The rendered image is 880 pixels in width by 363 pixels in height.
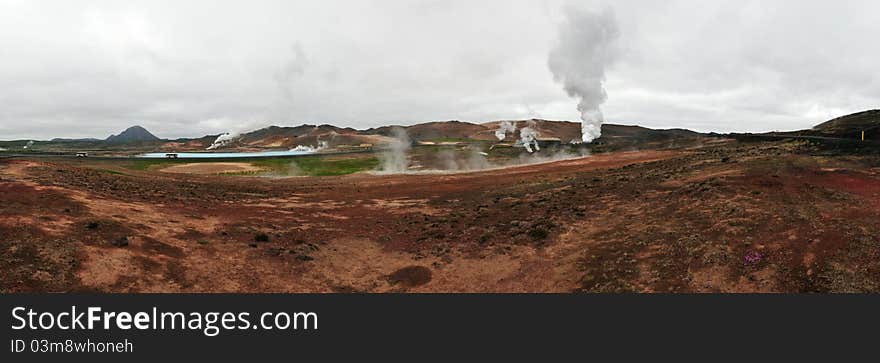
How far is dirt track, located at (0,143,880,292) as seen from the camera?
794 inches

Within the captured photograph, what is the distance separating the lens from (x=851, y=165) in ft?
126

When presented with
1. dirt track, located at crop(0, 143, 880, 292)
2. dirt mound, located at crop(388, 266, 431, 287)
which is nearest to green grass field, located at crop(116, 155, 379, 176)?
dirt track, located at crop(0, 143, 880, 292)

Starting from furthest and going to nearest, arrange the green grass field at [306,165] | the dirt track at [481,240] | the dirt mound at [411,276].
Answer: the green grass field at [306,165]
the dirt mound at [411,276]
the dirt track at [481,240]

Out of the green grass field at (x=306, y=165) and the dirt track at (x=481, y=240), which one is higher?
the green grass field at (x=306, y=165)

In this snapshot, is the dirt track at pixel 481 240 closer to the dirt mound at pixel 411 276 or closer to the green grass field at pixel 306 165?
the dirt mound at pixel 411 276

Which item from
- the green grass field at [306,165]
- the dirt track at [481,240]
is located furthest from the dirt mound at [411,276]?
the green grass field at [306,165]

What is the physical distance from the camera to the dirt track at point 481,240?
2016cm

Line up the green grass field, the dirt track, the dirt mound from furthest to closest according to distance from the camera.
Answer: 1. the green grass field
2. the dirt mound
3. the dirt track

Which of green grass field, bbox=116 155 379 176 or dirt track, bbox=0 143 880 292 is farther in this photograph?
green grass field, bbox=116 155 379 176

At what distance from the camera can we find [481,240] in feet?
96.9

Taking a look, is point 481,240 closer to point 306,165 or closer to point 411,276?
point 411,276

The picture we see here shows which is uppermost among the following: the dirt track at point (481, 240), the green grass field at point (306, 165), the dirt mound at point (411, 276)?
the green grass field at point (306, 165)


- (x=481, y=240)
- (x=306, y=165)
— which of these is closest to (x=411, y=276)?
(x=481, y=240)

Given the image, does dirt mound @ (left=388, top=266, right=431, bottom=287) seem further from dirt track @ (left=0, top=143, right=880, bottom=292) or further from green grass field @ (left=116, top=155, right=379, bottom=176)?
green grass field @ (left=116, top=155, right=379, bottom=176)
